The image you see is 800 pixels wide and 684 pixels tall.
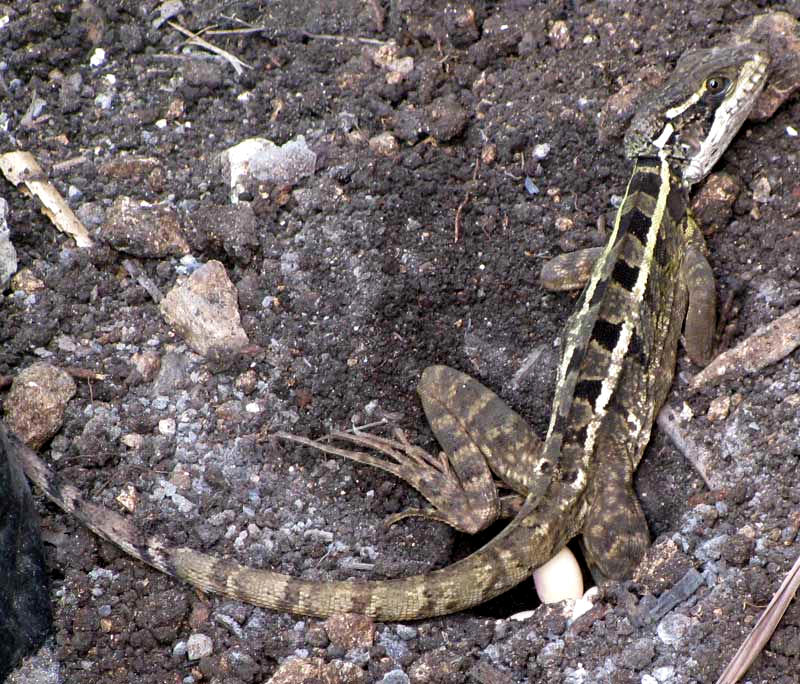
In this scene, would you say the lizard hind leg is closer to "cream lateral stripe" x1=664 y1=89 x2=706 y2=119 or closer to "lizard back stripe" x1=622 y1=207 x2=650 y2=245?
"lizard back stripe" x1=622 y1=207 x2=650 y2=245

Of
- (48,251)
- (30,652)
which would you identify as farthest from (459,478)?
(48,251)

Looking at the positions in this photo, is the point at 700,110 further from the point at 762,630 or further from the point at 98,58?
the point at 98,58

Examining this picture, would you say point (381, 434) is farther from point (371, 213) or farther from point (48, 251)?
point (48, 251)

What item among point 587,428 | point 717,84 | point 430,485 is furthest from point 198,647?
point 717,84

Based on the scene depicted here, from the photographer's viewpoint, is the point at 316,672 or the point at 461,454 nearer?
the point at 316,672

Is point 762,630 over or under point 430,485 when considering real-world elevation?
over

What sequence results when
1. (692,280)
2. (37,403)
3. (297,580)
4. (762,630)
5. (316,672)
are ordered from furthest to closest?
(692,280) → (37,403) → (297,580) → (316,672) → (762,630)

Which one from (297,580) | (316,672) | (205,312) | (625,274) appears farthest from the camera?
(625,274)
